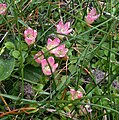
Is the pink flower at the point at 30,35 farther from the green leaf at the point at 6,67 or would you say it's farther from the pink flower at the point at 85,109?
the pink flower at the point at 85,109

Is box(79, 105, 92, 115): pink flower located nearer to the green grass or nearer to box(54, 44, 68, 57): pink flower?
the green grass

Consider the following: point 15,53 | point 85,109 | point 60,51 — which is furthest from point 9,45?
point 85,109

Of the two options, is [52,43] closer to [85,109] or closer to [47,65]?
[47,65]

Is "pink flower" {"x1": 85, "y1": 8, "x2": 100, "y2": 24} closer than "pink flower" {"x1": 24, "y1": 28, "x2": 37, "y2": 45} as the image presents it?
No

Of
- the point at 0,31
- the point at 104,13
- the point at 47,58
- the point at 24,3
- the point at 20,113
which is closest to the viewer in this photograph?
the point at 20,113

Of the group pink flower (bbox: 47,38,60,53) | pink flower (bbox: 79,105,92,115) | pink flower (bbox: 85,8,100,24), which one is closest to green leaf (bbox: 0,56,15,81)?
pink flower (bbox: 47,38,60,53)

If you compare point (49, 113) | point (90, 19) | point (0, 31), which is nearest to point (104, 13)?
point (90, 19)

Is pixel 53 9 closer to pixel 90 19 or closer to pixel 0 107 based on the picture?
pixel 90 19

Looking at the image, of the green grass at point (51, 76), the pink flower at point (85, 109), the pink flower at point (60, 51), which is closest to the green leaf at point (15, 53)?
the green grass at point (51, 76)
